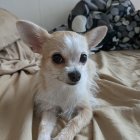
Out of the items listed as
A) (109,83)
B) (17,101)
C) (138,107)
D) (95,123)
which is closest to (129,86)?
(109,83)

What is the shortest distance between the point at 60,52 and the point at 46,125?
0.30 metres

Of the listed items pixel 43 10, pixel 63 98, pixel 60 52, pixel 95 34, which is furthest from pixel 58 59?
pixel 43 10

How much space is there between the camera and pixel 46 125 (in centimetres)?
105

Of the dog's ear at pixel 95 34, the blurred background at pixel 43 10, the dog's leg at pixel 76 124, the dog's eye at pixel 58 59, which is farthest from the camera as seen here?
the blurred background at pixel 43 10

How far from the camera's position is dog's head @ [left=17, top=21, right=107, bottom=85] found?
1.06 m

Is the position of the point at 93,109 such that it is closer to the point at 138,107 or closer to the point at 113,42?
the point at 138,107

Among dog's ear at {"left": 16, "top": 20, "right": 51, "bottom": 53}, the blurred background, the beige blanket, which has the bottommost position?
the beige blanket

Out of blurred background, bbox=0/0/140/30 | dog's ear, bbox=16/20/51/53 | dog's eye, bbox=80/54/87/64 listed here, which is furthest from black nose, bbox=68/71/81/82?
blurred background, bbox=0/0/140/30

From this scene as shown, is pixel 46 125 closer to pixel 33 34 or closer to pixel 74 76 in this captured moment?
pixel 74 76

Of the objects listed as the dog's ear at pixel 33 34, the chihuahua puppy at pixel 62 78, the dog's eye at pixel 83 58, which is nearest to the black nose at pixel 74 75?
the chihuahua puppy at pixel 62 78

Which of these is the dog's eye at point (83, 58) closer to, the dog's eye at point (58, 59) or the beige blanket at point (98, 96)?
the dog's eye at point (58, 59)

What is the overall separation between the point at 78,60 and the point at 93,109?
24 cm

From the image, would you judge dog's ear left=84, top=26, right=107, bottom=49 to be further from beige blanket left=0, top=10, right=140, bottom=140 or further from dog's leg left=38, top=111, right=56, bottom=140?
dog's leg left=38, top=111, right=56, bottom=140

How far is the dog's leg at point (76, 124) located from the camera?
0.99 meters
